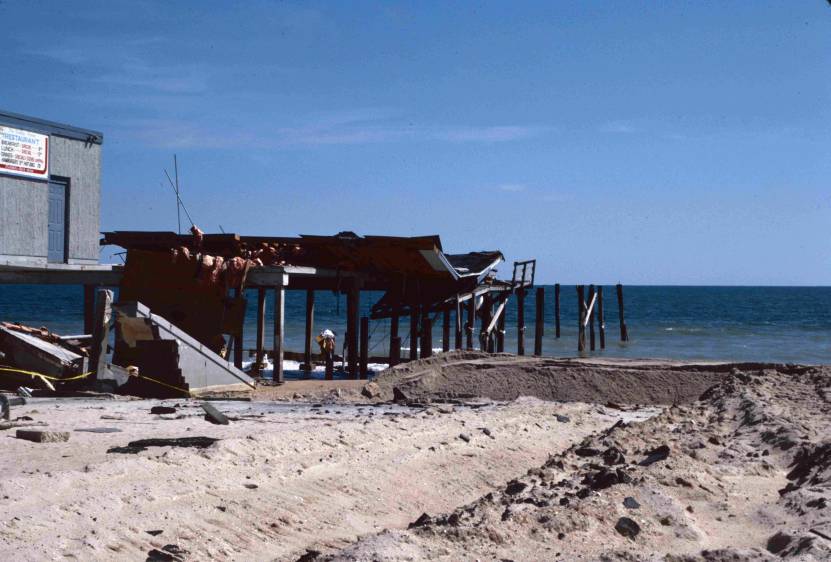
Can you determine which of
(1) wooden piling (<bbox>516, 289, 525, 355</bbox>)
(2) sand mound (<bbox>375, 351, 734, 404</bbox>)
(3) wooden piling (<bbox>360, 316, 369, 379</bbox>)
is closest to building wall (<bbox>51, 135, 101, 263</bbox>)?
(3) wooden piling (<bbox>360, 316, 369, 379</bbox>)

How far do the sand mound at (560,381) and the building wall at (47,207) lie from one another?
7976 millimetres

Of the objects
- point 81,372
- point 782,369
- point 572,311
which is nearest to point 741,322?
point 572,311

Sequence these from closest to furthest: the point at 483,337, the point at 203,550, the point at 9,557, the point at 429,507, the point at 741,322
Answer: the point at 9,557 → the point at 203,550 → the point at 429,507 → the point at 483,337 → the point at 741,322

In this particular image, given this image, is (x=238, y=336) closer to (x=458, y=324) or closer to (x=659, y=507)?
(x=458, y=324)

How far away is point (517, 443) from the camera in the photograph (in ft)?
35.0

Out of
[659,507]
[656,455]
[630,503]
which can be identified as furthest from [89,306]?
[659,507]

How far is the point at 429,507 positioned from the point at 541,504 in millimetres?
1562

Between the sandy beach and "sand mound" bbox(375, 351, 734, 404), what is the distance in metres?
2.38

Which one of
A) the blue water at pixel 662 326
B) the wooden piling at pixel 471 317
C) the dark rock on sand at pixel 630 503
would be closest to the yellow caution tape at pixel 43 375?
the blue water at pixel 662 326

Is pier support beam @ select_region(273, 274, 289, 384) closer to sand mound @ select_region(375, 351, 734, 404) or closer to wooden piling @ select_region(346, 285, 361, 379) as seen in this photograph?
sand mound @ select_region(375, 351, 734, 404)

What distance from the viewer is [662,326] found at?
227 feet

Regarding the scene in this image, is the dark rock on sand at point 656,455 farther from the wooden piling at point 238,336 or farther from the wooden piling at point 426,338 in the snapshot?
the wooden piling at point 426,338

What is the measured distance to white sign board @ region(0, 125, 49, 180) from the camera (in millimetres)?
19172

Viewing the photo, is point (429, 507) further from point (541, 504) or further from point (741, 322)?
point (741, 322)
